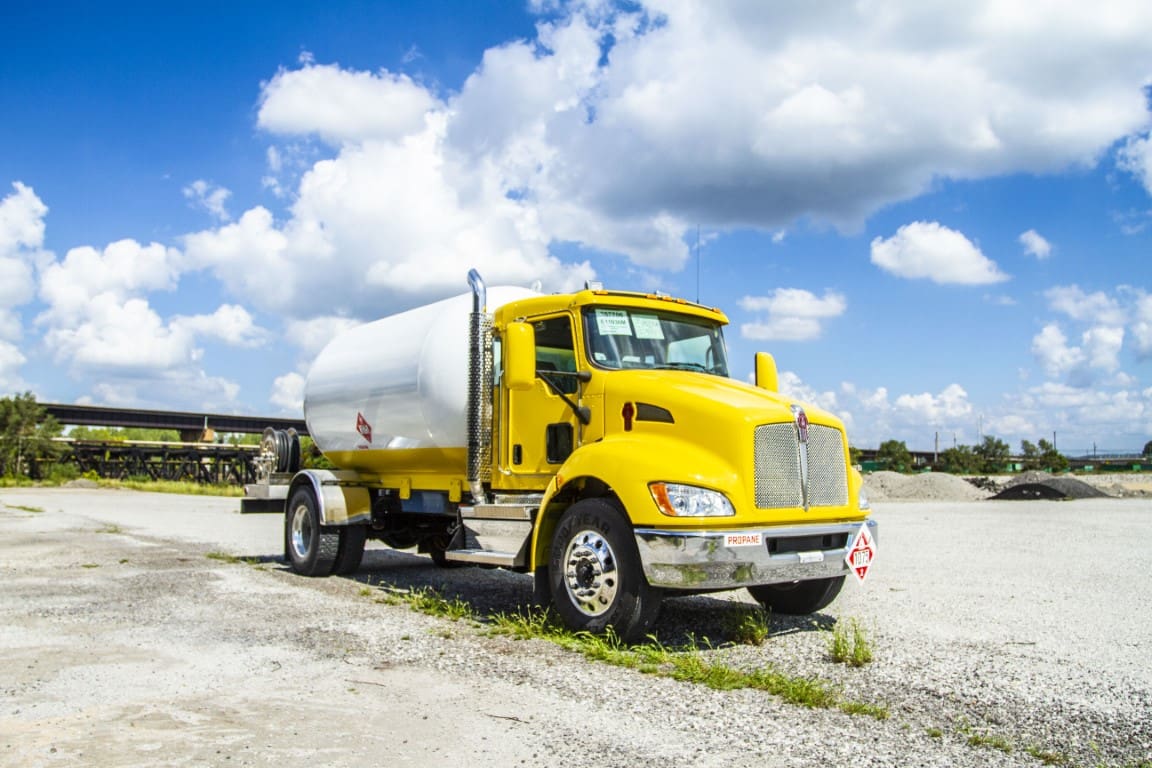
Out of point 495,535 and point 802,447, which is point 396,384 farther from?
point 802,447

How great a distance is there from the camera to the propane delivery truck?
726 centimetres

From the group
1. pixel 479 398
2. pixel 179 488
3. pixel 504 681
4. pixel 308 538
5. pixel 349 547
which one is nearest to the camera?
pixel 504 681

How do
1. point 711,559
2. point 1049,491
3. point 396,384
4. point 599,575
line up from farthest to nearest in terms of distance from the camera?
1. point 1049,491
2. point 396,384
3. point 599,575
4. point 711,559

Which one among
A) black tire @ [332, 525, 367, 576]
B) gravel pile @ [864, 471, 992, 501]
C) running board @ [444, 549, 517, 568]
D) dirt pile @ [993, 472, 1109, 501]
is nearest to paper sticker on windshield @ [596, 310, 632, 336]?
running board @ [444, 549, 517, 568]

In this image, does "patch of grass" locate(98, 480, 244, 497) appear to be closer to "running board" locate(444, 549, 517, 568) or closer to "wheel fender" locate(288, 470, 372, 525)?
"wheel fender" locate(288, 470, 372, 525)

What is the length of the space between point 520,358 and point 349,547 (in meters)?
5.00

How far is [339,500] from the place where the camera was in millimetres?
12000

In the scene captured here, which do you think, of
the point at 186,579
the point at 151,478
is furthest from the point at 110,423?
the point at 186,579

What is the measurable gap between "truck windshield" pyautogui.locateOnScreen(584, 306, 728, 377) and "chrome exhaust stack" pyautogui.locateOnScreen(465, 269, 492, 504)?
151cm

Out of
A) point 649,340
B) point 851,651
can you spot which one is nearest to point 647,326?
point 649,340

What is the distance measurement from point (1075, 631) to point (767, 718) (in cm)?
452

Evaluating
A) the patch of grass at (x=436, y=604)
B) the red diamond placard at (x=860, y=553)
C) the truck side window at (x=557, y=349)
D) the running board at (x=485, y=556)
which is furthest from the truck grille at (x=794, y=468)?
the patch of grass at (x=436, y=604)

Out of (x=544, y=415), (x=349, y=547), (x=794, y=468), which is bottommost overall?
(x=349, y=547)

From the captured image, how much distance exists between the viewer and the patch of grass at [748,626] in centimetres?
783
